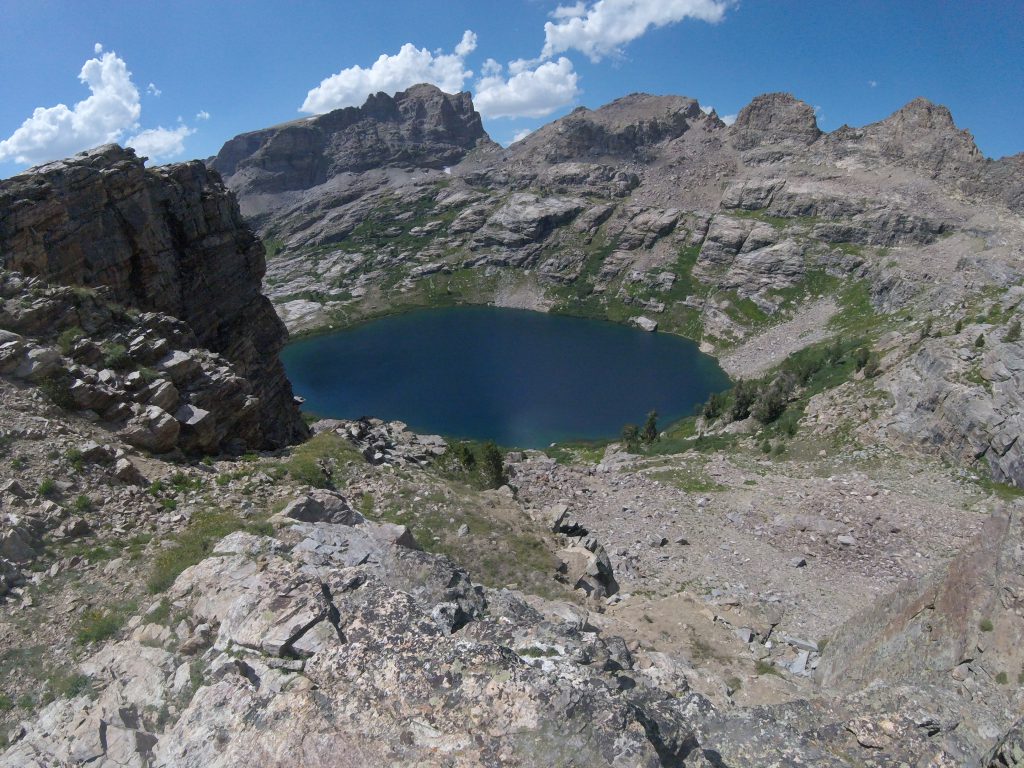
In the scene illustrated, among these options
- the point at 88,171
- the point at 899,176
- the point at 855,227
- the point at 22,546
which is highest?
the point at 899,176

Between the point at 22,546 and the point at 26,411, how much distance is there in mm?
7228

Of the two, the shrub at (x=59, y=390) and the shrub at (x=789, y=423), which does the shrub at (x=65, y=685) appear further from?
the shrub at (x=789, y=423)

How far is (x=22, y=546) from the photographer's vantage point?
14.9 m

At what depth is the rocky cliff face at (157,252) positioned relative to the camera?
3116 cm

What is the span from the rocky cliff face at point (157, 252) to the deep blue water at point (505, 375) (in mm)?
35398

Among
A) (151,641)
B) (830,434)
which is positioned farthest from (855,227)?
(151,641)

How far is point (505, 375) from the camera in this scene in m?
106

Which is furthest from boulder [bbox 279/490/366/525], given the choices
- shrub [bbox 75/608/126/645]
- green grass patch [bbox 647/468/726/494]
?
green grass patch [bbox 647/468/726/494]

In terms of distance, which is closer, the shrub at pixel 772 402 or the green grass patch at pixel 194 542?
the green grass patch at pixel 194 542

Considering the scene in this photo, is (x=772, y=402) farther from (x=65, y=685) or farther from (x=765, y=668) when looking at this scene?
(x=65, y=685)

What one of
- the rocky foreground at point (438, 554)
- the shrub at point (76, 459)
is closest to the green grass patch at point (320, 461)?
the rocky foreground at point (438, 554)

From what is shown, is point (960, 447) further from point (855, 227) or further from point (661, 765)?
point (855, 227)

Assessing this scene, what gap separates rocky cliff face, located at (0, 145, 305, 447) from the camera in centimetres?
3116

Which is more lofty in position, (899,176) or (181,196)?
(899,176)
